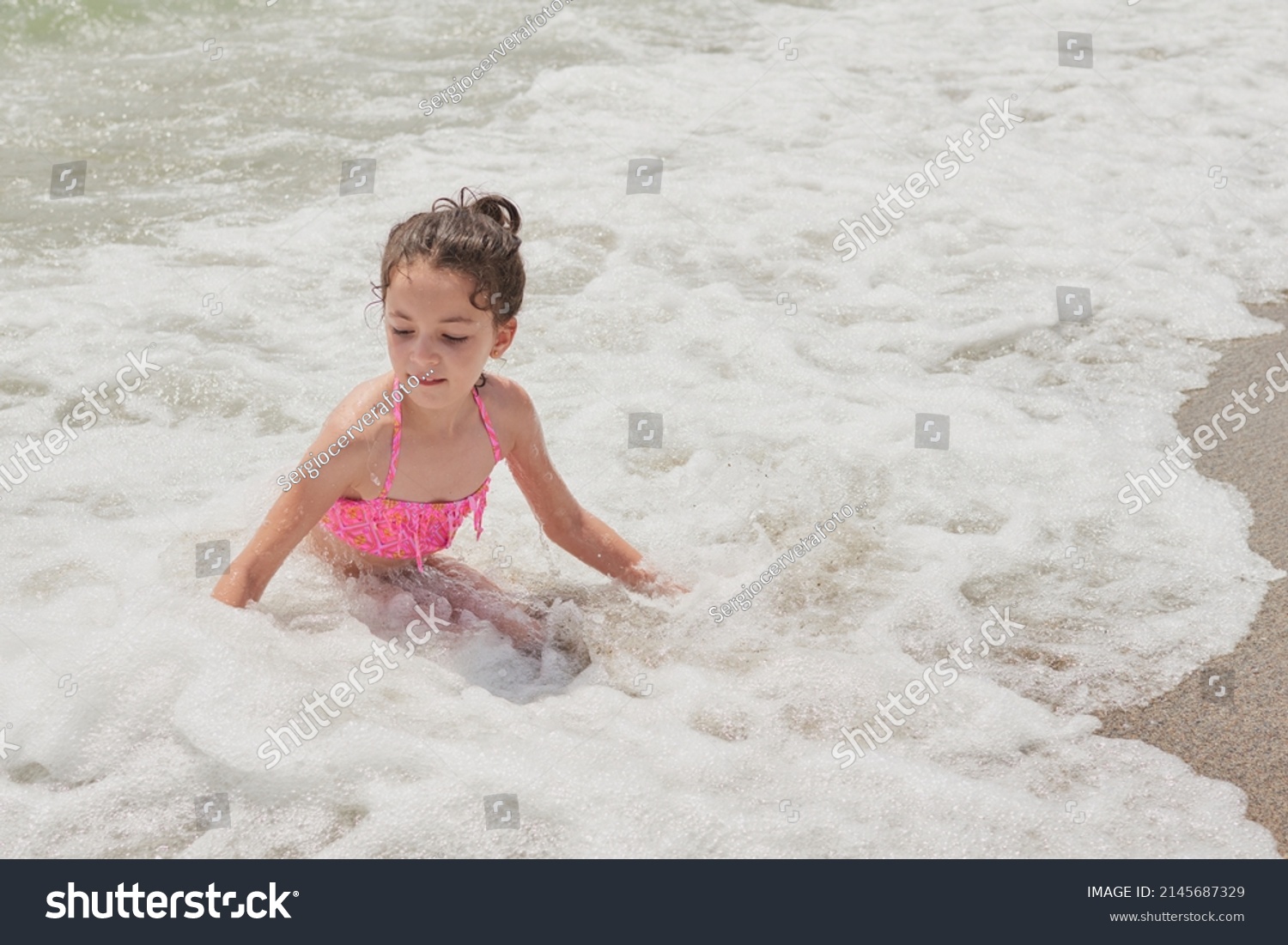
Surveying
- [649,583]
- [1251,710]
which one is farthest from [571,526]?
[1251,710]

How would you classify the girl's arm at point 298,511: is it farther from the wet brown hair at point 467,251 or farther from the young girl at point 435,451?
the wet brown hair at point 467,251

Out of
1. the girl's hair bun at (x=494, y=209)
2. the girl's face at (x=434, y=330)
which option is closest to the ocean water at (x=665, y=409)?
the girl's face at (x=434, y=330)

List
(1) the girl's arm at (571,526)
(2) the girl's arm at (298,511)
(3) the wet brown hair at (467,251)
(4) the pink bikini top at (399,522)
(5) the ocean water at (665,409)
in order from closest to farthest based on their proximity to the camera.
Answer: (5) the ocean water at (665,409)
(3) the wet brown hair at (467,251)
(2) the girl's arm at (298,511)
(4) the pink bikini top at (399,522)
(1) the girl's arm at (571,526)

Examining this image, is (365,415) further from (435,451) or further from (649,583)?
(649,583)

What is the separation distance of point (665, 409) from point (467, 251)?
187 centimetres

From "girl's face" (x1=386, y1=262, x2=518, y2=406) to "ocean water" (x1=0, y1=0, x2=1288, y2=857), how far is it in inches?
31.2

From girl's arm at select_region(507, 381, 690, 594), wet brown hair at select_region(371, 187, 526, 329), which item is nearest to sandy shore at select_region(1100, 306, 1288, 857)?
girl's arm at select_region(507, 381, 690, 594)

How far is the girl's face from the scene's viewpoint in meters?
3.37

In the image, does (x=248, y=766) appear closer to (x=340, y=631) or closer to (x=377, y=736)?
(x=377, y=736)

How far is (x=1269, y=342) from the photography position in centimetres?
556

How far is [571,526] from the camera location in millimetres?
4141

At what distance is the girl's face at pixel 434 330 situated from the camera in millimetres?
3367

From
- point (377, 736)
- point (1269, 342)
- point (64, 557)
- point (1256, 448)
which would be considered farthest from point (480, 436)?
point (1269, 342)

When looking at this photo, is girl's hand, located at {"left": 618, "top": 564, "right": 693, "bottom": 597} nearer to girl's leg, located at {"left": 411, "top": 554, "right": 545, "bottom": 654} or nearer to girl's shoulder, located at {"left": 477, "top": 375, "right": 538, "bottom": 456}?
girl's leg, located at {"left": 411, "top": 554, "right": 545, "bottom": 654}
